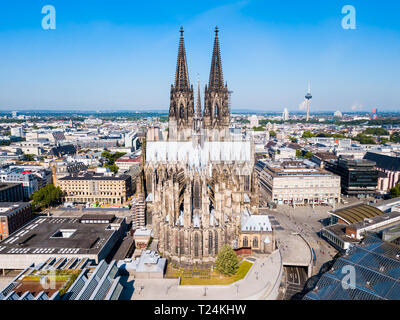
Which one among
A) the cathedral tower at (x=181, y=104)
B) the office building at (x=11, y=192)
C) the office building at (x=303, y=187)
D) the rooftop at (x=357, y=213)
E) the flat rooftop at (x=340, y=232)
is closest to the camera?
the flat rooftop at (x=340, y=232)

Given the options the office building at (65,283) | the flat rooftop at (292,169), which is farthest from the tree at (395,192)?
the office building at (65,283)

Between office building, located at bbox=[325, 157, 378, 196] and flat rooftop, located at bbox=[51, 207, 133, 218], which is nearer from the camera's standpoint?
flat rooftop, located at bbox=[51, 207, 133, 218]

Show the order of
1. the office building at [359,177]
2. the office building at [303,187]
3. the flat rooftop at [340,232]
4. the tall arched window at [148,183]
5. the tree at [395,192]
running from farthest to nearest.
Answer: the office building at [359,177] < the tree at [395,192] < the office building at [303,187] < the tall arched window at [148,183] < the flat rooftop at [340,232]

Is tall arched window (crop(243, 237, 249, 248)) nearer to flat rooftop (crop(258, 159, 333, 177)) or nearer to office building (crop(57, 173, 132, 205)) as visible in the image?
flat rooftop (crop(258, 159, 333, 177))

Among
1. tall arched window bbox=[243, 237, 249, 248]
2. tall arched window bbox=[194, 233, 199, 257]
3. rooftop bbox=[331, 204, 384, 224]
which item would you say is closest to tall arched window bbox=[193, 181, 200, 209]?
tall arched window bbox=[194, 233, 199, 257]

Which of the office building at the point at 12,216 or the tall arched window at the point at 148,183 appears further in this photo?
the tall arched window at the point at 148,183

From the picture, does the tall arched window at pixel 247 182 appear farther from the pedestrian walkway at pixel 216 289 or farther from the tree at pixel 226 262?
the pedestrian walkway at pixel 216 289

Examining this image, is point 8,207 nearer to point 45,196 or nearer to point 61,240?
point 45,196
